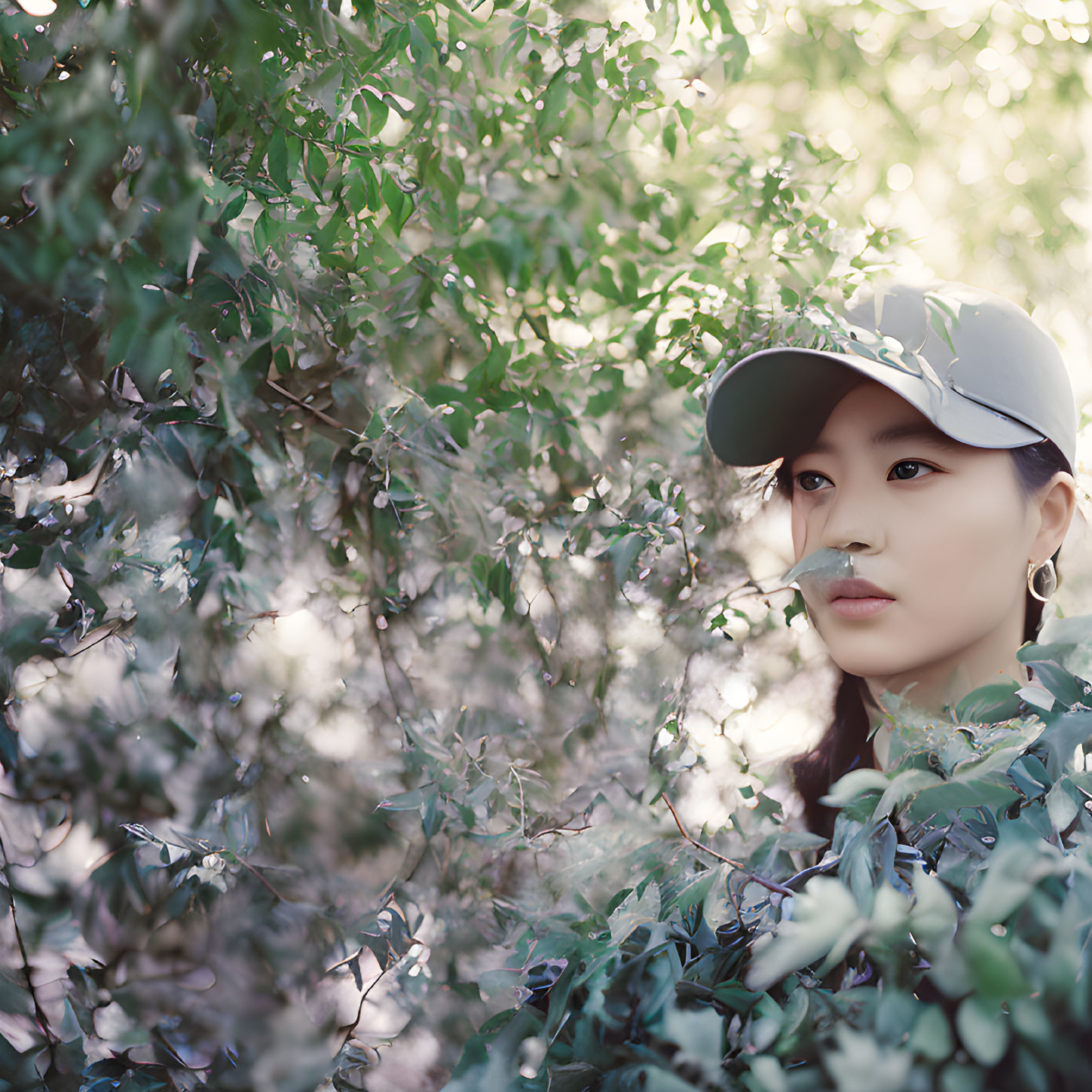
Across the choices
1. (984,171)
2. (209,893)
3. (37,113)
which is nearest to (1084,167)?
(984,171)

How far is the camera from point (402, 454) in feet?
3.62

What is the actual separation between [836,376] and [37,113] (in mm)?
794

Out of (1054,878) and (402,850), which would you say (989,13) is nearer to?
(1054,878)

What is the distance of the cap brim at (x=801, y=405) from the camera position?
0.77 meters

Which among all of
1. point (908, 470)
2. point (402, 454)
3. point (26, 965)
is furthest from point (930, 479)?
point (26, 965)

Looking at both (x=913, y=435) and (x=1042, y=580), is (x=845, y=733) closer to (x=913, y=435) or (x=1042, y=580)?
(x=1042, y=580)

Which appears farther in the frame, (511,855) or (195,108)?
(511,855)

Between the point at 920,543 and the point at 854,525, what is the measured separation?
6cm

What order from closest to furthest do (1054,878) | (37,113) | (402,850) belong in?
(1054,878) < (37,113) < (402,850)

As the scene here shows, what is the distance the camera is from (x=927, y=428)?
80 cm

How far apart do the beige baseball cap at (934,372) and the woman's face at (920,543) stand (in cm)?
3

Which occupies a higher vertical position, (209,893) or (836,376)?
(836,376)

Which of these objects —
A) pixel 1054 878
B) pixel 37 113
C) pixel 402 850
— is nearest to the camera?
pixel 1054 878

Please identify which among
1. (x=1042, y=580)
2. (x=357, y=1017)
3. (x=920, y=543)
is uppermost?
(x=920, y=543)
